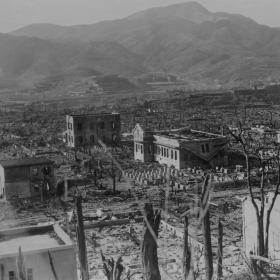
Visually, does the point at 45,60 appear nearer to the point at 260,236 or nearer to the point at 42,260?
the point at 42,260

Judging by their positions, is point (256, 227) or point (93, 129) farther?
point (93, 129)

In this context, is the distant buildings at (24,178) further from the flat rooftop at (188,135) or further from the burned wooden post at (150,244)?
the burned wooden post at (150,244)

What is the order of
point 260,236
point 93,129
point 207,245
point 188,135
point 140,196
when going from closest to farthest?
point 207,245 → point 260,236 → point 140,196 → point 188,135 → point 93,129

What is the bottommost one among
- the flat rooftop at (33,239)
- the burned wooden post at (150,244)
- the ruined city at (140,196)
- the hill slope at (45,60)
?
the ruined city at (140,196)

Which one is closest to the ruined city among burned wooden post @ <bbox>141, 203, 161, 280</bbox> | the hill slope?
burned wooden post @ <bbox>141, 203, 161, 280</bbox>

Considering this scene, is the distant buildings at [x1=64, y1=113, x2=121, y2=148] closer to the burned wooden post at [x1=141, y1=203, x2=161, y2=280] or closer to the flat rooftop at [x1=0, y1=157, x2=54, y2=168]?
the flat rooftop at [x1=0, y1=157, x2=54, y2=168]

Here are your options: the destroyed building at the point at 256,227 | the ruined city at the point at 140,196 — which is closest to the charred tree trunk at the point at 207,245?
the ruined city at the point at 140,196

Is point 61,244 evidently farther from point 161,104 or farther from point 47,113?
point 161,104

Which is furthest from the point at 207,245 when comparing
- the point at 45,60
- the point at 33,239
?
the point at 45,60
